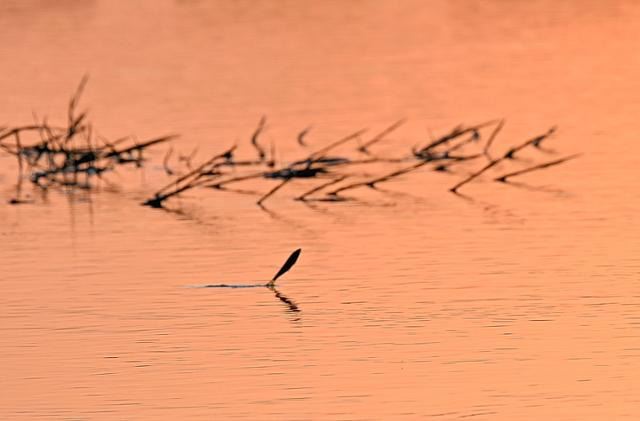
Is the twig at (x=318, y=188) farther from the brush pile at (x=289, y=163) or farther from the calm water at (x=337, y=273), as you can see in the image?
the calm water at (x=337, y=273)

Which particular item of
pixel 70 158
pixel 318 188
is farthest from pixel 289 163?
pixel 318 188

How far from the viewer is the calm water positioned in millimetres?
9930

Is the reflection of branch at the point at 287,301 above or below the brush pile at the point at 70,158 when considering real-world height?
above

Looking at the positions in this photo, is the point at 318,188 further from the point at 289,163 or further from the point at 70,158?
the point at 70,158

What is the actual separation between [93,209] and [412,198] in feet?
7.36

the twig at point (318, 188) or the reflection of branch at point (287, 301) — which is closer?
the reflection of branch at point (287, 301)

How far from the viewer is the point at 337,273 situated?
13211 mm

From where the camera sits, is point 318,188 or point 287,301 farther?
→ point 318,188

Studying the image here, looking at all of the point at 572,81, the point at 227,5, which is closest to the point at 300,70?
the point at 572,81

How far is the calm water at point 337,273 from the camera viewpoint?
993 cm

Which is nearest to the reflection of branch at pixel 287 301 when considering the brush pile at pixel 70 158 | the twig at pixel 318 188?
the twig at pixel 318 188

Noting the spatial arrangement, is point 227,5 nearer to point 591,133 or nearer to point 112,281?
point 591,133

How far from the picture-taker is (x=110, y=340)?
11258 millimetres

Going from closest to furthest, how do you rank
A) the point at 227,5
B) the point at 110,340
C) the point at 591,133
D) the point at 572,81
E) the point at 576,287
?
1. the point at 110,340
2. the point at 576,287
3. the point at 591,133
4. the point at 572,81
5. the point at 227,5
